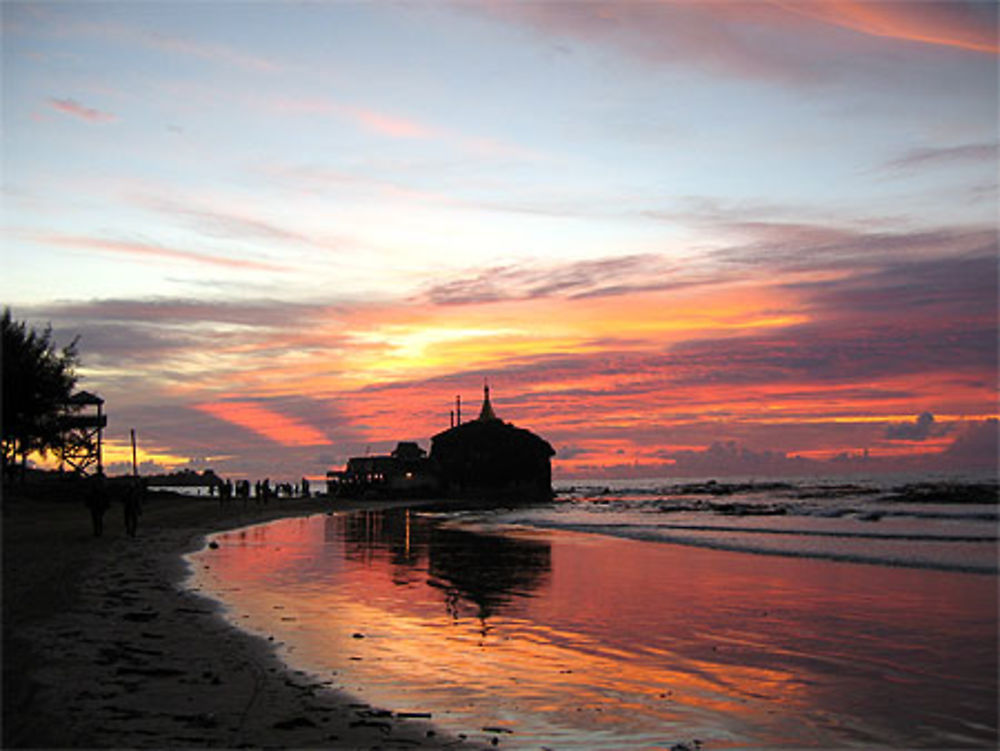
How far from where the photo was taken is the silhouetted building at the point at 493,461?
97.2 m

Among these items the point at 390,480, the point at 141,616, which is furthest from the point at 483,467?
the point at 141,616

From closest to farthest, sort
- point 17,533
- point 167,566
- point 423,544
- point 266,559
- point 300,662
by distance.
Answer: point 300,662, point 167,566, point 266,559, point 17,533, point 423,544

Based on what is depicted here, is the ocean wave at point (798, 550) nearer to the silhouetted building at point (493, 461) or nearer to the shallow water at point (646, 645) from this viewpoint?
the shallow water at point (646, 645)

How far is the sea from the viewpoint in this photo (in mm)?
9227

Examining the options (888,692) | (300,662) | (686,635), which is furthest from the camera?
(686,635)

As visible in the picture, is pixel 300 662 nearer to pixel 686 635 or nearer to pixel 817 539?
pixel 686 635

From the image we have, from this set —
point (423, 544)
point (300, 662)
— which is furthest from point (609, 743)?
point (423, 544)

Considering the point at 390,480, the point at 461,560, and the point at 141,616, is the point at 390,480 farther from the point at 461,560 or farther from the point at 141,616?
the point at 141,616

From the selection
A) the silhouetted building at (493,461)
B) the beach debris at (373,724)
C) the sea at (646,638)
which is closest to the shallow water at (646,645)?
the sea at (646,638)

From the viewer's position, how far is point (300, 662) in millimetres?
11656

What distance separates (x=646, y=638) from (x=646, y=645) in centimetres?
54

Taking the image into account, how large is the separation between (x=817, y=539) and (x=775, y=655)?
23758 mm

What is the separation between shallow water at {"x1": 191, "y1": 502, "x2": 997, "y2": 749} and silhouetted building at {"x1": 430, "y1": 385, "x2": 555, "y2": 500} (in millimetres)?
71647

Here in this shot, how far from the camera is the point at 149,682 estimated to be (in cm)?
991
